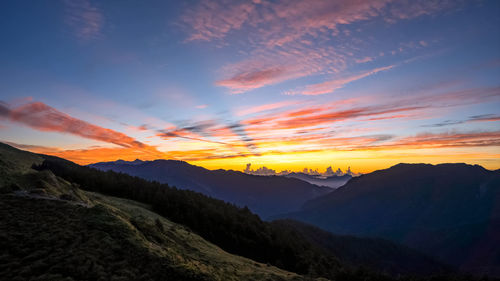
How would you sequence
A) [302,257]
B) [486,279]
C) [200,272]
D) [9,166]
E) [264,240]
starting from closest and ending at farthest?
[200,272] < [9,166] < [486,279] < [302,257] < [264,240]

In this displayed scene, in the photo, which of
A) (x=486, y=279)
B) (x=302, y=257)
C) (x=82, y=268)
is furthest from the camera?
(x=302, y=257)

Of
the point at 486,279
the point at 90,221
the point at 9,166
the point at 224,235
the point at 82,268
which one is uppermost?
the point at 9,166

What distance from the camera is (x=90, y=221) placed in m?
18.3

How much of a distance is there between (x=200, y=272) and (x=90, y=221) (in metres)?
9.61

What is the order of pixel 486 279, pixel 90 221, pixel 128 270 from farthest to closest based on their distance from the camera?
pixel 486 279 < pixel 90 221 < pixel 128 270

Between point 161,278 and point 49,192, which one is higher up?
point 49,192

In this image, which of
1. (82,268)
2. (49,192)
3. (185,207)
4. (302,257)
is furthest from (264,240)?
(82,268)

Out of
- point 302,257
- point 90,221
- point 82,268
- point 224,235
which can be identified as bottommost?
point 302,257

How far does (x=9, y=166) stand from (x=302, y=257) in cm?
6074

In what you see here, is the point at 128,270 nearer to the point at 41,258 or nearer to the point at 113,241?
the point at 113,241

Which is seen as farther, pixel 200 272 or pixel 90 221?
pixel 90 221

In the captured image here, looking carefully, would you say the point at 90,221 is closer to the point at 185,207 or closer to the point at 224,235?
the point at 224,235

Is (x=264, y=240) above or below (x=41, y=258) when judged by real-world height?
below

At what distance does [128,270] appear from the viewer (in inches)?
552
